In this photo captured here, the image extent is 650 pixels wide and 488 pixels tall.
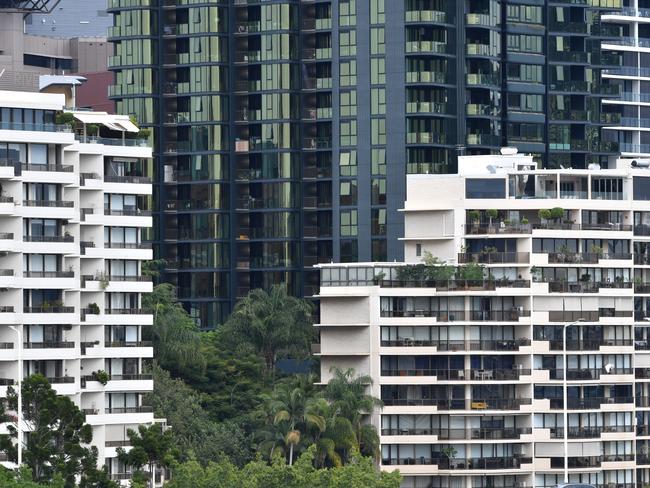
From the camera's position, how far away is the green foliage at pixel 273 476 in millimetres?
190250

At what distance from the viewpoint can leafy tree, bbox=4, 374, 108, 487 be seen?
182375 millimetres

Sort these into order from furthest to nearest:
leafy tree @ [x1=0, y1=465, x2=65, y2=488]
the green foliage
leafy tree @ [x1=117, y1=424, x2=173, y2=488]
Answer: leafy tree @ [x1=117, y1=424, x2=173, y2=488]
the green foliage
leafy tree @ [x1=0, y1=465, x2=65, y2=488]

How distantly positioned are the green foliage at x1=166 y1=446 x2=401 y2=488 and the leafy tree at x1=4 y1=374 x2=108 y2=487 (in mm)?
6742

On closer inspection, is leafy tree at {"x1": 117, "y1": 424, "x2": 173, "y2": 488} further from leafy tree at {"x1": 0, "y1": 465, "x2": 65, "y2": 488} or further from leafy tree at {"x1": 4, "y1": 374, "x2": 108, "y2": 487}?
leafy tree at {"x1": 0, "y1": 465, "x2": 65, "y2": 488}

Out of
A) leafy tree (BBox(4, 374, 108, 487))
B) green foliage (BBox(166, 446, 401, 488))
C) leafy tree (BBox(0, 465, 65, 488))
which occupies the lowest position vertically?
green foliage (BBox(166, 446, 401, 488))

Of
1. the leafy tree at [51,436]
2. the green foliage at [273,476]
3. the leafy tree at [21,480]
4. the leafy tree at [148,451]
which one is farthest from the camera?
the leafy tree at [148,451]

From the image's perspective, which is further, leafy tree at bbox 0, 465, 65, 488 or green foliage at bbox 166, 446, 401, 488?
green foliage at bbox 166, 446, 401, 488

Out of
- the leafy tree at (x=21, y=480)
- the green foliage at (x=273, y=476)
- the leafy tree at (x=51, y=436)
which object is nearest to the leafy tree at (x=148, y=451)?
the green foliage at (x=273, y=476)

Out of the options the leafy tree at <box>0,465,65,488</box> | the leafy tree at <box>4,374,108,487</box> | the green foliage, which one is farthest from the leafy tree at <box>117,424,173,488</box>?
the leafy tree at <box>0,465,65,488</box>

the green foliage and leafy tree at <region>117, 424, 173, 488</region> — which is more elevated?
leafy tree at <region>117, 424, 173, 488</region>

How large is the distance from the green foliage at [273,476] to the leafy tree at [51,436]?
674cm

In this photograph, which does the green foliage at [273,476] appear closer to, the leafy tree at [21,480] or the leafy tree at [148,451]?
the leafy tree at [148,451]

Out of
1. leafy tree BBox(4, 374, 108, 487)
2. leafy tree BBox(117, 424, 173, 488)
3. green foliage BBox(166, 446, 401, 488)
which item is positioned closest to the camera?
leafy tree BBox(4, 374, 108, 487)

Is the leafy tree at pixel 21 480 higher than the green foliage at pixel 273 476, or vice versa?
the leafy tree at pixel 21 480
